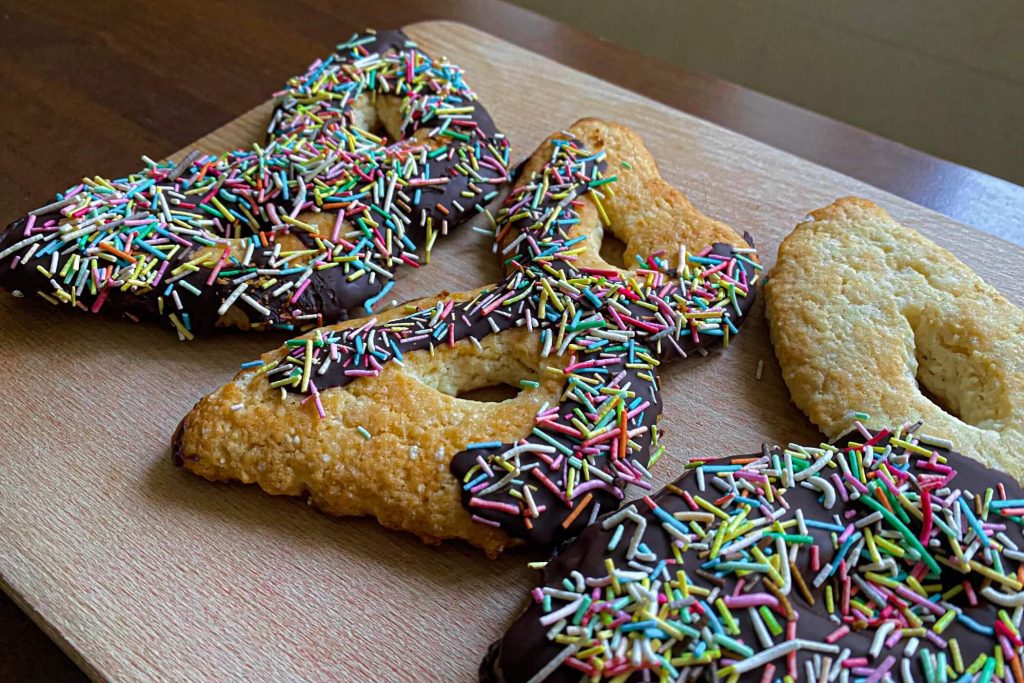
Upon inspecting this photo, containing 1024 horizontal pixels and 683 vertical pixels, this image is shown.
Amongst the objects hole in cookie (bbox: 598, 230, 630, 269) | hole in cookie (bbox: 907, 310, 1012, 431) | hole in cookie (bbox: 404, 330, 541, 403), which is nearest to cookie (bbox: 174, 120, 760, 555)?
hole in cookie (bbox: 404, 330, 541, 403)

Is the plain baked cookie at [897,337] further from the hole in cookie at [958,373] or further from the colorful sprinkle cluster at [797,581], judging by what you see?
the colorful sprinkle cluster at [797,581]

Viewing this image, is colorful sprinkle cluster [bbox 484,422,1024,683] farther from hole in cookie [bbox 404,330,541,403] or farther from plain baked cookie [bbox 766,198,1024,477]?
hole in cookie [bbox 404,330,541,403]

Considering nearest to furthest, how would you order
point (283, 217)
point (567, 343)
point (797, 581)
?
point (797, 581)
point (567, 343)
point (283, 217)

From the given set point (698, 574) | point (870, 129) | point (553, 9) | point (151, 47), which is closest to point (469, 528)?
point (698, 574)

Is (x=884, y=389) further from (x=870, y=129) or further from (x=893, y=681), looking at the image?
(x=870, y=129)

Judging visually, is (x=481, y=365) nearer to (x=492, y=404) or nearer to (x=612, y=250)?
(x=492, y=404)

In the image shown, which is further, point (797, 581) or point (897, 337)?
point (897, 337)

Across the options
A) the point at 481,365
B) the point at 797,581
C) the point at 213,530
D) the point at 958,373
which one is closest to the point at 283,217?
the point at 481,365
